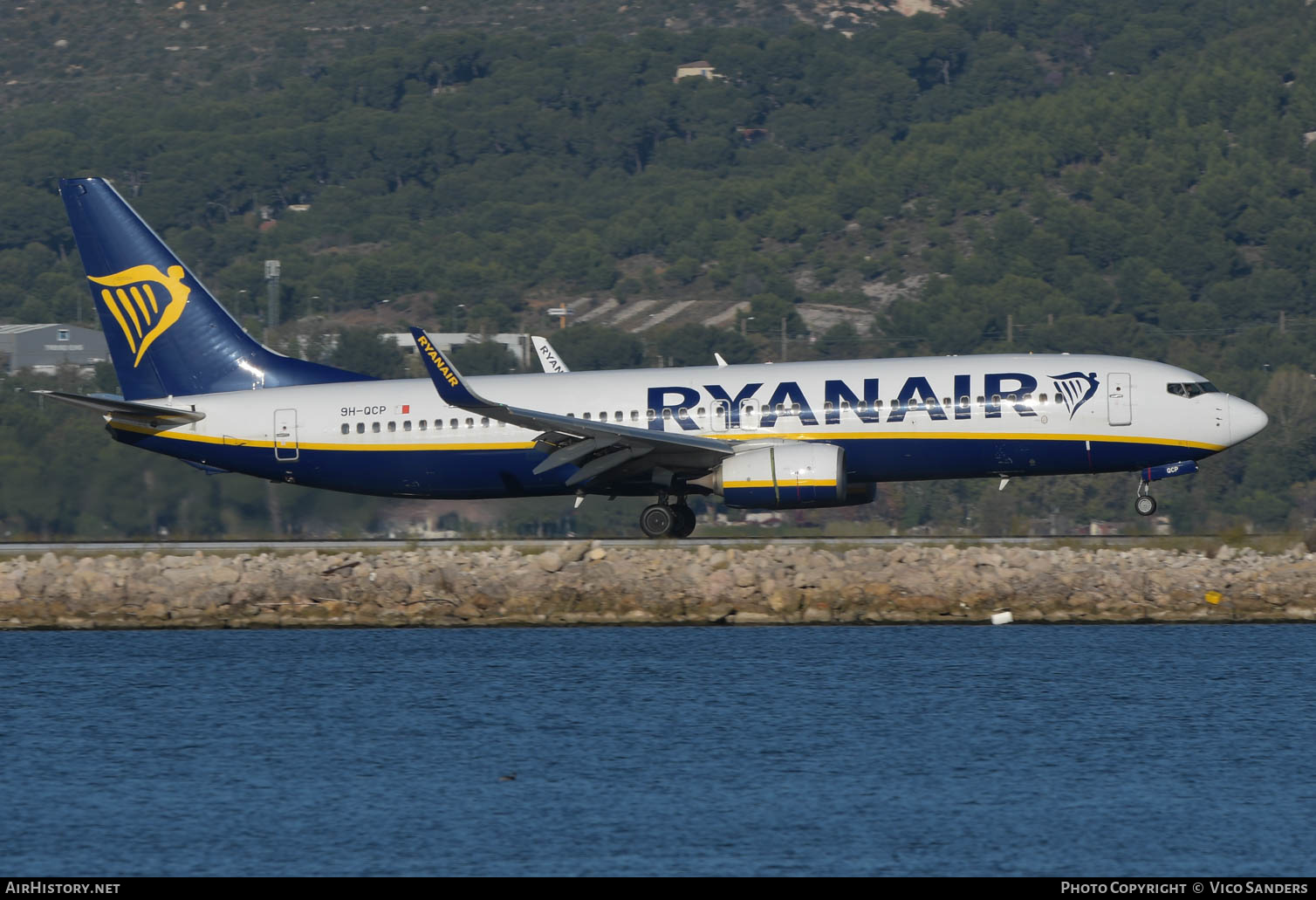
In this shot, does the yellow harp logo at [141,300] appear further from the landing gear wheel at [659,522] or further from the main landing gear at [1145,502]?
the main landing gear at [1145,502]

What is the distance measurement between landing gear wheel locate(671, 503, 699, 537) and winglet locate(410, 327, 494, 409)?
19.9 ft

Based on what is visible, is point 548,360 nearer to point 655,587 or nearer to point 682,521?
point 682,521

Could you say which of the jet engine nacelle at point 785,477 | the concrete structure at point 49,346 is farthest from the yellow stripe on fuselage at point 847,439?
the concrete structure at point 49,346

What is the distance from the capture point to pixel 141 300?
46.3 m

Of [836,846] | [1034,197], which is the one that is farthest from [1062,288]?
[836,846]

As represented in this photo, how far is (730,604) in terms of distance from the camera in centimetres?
3988

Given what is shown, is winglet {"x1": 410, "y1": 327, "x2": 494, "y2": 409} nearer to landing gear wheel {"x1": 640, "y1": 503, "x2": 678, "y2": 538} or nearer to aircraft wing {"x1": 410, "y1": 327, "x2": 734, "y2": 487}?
aircraft wing {"x1": 410, "y1": 327, "x2": 734, "y2": 487}

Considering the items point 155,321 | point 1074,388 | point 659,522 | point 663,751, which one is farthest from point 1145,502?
point 155,321

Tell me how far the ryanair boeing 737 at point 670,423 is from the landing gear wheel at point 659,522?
0.18 ft

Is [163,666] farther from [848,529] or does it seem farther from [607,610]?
[848,529]

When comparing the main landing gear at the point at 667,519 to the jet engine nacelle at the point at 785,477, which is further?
the main landing gear at the point at 667,519

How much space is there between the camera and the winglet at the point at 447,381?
39.2m

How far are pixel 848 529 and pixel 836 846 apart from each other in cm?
4442

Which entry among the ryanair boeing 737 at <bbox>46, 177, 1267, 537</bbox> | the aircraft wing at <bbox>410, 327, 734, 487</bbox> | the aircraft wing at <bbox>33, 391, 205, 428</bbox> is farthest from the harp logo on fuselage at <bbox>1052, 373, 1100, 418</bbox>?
the aircraft wing at <bbox>33, 391, 205, 428</bbox>
